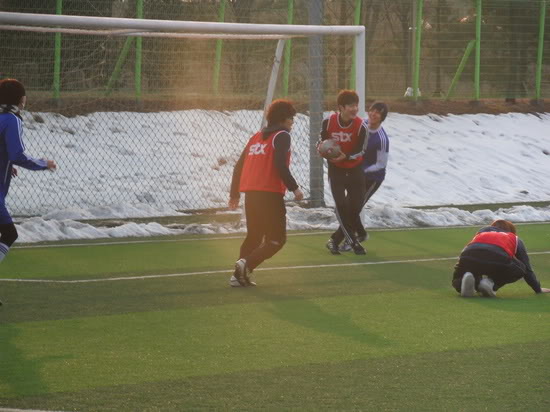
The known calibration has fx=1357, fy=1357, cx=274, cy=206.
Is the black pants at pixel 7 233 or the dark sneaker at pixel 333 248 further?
the dark sneaker at pixel 333 248

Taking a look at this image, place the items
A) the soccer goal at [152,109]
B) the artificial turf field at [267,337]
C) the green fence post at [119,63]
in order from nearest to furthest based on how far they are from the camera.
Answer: the artificial turf field at [267,337] → the soccer goal at [152,109] → the green fence post at [119,63]

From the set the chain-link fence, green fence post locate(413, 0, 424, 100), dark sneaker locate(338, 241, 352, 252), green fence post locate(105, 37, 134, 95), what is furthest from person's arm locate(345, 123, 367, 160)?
green fence post locate(413, 0, 424, 100)

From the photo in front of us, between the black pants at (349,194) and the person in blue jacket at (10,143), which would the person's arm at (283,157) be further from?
the black pants at (349,194)

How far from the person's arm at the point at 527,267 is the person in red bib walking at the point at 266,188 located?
223 cm

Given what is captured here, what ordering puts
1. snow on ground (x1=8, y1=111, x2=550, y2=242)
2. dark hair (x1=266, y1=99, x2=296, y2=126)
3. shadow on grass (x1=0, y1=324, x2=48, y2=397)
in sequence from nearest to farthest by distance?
shadow on grass (x1=0, y1=324, x2=48, y2=397)
dark hair (x1=266, y1=99, x2=296, y2=126)
snow on ground (x1=8, y1=111, x2=550, y2=242)

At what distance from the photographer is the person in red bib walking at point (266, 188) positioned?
12430 mm

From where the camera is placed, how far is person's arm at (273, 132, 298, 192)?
1224 cm

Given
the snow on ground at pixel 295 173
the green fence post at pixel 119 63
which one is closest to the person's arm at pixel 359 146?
the snow on ground at pixel 295 173

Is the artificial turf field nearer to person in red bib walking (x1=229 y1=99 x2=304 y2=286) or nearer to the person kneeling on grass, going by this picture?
the person kneeling on grass

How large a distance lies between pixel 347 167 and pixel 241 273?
3191mm

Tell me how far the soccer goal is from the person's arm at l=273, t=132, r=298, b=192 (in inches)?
250

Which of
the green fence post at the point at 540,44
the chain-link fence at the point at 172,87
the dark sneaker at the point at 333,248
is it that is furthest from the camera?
the green fence post at the point at 540,44

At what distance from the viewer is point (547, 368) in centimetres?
826

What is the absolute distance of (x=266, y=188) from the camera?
12.4m
